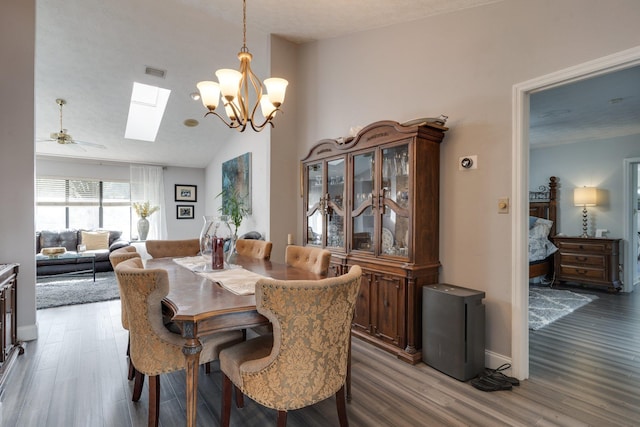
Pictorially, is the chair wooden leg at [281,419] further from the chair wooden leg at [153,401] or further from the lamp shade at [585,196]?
the lamp shade at [585,196]

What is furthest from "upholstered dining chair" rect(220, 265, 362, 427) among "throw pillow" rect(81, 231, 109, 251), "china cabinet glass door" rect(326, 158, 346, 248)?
"throw pillow" rect(81, 231, 109, 251)

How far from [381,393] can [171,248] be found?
2.26 meters

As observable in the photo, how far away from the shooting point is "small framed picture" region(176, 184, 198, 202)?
7588 millimetres

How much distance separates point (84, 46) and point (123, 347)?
3.58m

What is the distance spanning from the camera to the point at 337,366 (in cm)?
147

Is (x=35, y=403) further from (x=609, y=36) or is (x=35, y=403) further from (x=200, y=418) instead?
(x=609, y=36)

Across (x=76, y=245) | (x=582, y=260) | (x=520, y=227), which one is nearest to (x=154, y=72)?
(x=76, y=245)

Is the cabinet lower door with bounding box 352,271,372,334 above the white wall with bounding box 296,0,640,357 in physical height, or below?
below

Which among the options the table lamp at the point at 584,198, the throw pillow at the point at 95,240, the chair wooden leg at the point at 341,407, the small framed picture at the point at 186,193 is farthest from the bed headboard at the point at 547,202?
the throw pillow at the point at 95,240

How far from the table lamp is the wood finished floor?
267 centimetres

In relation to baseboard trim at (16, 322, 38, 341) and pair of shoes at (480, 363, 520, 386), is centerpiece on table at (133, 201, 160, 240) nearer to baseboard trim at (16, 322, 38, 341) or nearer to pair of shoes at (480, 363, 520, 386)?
baseboard trim at (16, 322, 38, 341)

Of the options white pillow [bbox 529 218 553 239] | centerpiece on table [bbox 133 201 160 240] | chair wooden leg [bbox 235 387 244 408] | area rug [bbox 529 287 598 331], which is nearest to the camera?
chair wooden leg [bbox 235 387 244 408]

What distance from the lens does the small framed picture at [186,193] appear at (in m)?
7.59

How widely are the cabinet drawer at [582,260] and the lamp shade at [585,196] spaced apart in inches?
32.4
